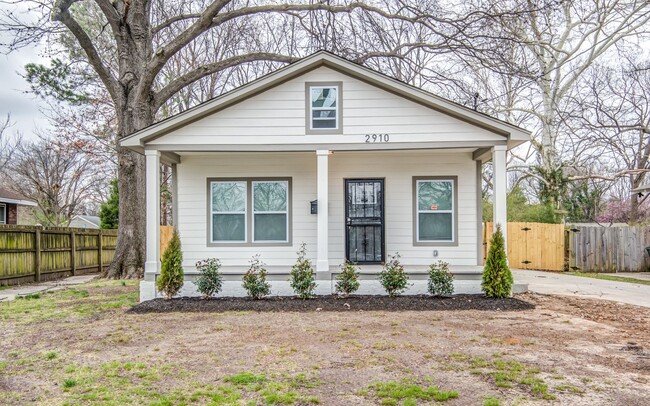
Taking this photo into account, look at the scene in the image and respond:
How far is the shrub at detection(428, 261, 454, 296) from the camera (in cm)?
928

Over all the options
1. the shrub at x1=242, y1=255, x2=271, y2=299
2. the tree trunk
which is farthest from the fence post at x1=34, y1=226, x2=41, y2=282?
the shrub at x1=242, y1=255, x2=271, y2=299

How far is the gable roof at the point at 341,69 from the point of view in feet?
31.1

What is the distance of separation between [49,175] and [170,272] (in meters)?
22.2

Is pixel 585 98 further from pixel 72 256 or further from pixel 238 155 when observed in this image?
pixel 72 256

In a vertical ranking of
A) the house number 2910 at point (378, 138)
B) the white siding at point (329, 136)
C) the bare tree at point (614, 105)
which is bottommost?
the house number 2910 at point (378, 138)

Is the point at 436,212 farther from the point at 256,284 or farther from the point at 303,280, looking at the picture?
the point at 256,284

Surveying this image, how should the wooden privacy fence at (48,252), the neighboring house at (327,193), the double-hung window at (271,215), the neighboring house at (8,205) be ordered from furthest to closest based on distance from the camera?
the neighboring house at (8,205), the wooden privacy fence at (48,252), the double-hung window at (271,215), the neighboring house at (327,193)

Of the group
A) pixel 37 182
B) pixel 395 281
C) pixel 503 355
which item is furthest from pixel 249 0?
pixel 37 182

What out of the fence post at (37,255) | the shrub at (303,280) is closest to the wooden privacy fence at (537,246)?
the shrub at (303,280)

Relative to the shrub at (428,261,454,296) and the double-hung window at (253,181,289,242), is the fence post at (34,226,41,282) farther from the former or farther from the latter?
the shrub at (428,261,454,296)

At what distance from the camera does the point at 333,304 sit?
8789 millimetres

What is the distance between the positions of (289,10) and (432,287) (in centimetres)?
895

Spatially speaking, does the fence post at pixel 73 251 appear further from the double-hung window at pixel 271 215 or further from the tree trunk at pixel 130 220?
the double-hung window at pixel 271 215

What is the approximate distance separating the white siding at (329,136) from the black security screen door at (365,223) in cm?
153
